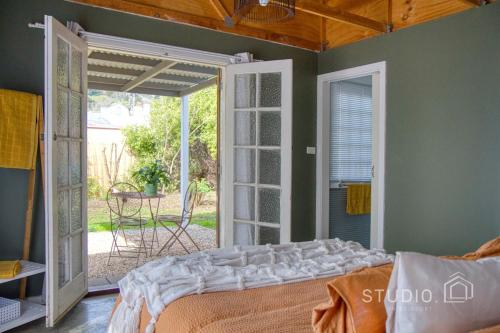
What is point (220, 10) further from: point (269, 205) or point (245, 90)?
point (269, 205)

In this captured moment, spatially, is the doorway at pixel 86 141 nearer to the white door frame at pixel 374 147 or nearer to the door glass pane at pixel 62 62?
the door glass pane at pixel 62 62

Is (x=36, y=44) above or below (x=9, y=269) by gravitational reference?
above

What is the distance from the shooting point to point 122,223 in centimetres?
467

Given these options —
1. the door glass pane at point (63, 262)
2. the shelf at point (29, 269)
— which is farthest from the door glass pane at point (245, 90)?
the shelf at point (29, 269)

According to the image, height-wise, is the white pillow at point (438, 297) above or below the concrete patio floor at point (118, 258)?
above

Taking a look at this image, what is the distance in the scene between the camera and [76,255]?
10.3ft

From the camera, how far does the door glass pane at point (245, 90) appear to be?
3.98m

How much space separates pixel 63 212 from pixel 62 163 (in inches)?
14.1

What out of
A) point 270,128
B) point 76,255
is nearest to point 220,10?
point 270,128

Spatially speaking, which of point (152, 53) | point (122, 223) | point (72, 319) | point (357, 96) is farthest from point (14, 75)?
point (357, 96)

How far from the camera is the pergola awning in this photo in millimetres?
4758

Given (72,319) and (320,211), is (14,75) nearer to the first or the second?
(72,319)

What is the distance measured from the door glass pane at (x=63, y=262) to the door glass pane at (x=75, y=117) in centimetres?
81

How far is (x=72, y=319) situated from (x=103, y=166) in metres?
5.67
